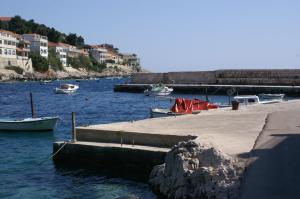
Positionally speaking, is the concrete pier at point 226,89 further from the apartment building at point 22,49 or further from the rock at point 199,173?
the apartment building at point 22,49

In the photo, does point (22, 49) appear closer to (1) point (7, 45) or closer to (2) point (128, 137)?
(1) point (7, 45)

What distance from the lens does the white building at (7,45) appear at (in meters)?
153

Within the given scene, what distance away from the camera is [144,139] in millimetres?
18812

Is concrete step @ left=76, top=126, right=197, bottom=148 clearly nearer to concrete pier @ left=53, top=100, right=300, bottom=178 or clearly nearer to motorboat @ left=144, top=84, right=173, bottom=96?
concrete pier @ left=53, top=100, right=300, bottom=178

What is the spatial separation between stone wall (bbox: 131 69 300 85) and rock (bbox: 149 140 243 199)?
66.8 metres

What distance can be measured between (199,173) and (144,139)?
19.0 ft

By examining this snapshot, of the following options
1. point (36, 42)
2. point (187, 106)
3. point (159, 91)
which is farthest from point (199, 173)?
point (36, 42)

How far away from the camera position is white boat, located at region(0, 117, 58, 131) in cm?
3300

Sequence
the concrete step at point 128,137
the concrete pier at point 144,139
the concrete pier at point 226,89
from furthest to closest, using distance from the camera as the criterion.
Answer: the concrete pier at point 226,89, the concrete step at point 128,137, the concrete pier at point 144,139

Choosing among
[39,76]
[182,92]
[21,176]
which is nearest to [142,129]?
[21,176]

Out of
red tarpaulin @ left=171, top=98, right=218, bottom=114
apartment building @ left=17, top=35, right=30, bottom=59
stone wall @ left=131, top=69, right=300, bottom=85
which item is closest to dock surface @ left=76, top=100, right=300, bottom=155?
red tarpaulin @ left=171, top=98, right=218, bottom=114

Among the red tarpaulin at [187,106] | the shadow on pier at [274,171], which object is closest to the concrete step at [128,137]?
the shadow on pier at [274,171]

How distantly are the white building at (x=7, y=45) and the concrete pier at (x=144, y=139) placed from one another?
453ft

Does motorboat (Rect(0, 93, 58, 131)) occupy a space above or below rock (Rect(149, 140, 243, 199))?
below
